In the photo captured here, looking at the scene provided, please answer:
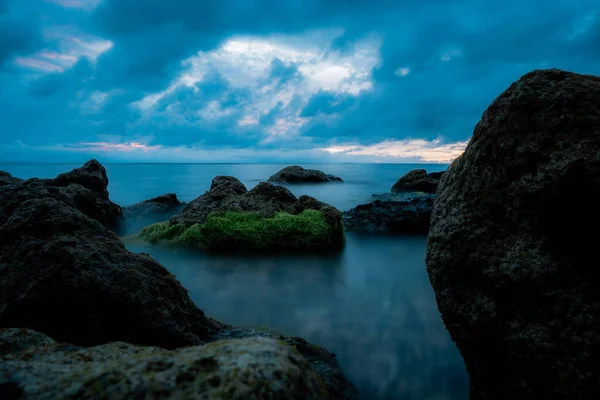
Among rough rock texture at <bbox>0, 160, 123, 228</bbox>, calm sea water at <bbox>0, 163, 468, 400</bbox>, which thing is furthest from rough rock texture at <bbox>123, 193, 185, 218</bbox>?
calm sea water at <bbox>0, 163, 468, 400</bbox>

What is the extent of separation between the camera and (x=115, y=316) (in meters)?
2.96

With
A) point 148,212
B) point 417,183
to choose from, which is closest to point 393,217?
point 148,212

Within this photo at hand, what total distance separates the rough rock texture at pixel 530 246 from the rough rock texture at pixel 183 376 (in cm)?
177

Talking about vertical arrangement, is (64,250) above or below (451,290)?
above

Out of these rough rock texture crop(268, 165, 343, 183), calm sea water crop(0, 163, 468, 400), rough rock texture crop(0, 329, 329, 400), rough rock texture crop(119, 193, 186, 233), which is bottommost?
calm sea water crop(0, 163, 468, 400)

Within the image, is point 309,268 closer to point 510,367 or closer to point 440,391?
point 440,391

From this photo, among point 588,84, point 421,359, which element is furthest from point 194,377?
point 421,359

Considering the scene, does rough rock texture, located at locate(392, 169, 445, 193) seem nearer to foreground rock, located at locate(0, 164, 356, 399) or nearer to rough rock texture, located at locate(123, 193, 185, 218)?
rough rock texture, located at locate(123, 193, 185, 218)

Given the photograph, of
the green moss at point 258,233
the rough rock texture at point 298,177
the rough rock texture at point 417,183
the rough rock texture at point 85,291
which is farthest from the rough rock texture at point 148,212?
the rough rock texture at point 298,177

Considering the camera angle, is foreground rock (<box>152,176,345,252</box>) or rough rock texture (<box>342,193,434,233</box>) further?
rough rock texture (<box>342,193,434,233</box>)

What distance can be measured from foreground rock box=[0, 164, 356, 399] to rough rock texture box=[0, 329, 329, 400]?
1.92 feet

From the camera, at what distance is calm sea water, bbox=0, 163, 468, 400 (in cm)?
404

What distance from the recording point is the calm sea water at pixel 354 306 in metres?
4.04

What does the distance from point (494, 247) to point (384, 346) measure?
2.43 meters
